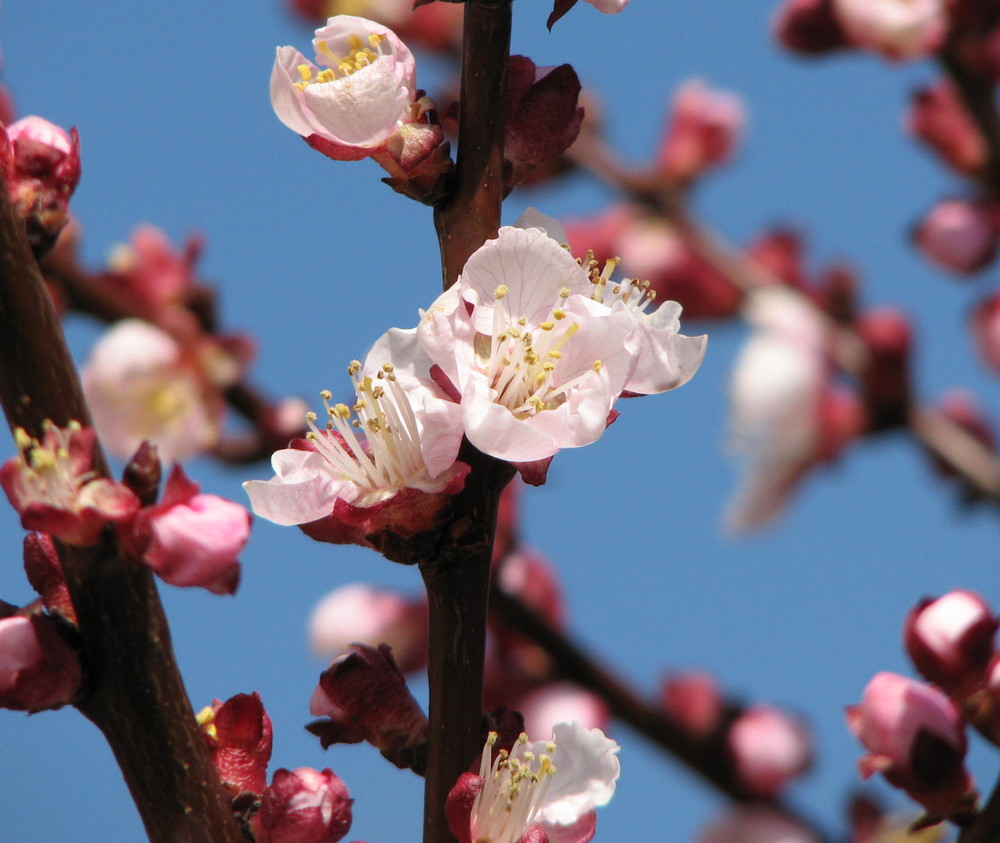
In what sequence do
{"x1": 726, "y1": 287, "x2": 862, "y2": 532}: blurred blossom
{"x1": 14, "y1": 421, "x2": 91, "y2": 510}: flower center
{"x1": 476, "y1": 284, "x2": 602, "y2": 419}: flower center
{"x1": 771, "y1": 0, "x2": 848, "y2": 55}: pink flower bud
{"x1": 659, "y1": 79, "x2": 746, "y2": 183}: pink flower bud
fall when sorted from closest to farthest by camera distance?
1. {"x1": 14, "y1": 421, "x2": 91, "y2": 510}: flower center
2. {"x1": 476, "y1": 284, "x2": 602, "y2": 419}: flower center
3. {"x1": 726, "y1": 287, "x2": 862, "y2": 532}: blurred blossom
4. {"x1": 771, "y1": 0, "x2": 848, "y2": 55}: pink flower bud
5. {"x1": 659, "y1": 79, "x2": 746, "y2": 183}: pink flower bud

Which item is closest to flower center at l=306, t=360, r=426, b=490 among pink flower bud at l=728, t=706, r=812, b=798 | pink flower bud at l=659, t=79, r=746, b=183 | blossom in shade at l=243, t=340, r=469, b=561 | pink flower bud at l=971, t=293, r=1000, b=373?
blossom in shade at l=243, t=340, r=469, b=561

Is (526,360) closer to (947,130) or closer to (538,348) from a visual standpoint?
(538,348)

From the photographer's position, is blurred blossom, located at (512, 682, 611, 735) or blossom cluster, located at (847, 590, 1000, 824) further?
blurred blossom, located at (512, 682, 611, 735)

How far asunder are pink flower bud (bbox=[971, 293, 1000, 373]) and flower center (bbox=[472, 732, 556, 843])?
60.6 inches

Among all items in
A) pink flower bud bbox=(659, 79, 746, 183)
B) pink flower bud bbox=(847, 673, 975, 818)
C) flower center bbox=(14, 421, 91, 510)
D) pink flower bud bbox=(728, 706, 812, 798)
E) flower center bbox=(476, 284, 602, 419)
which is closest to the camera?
flower center bbox=(14, 421, 91, 510)

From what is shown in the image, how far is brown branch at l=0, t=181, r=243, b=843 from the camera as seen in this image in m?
0.56

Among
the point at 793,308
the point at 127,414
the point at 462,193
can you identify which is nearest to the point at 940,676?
the point at 462,193

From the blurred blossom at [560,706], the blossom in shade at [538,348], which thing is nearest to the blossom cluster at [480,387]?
the blossom in shade at [538,348]

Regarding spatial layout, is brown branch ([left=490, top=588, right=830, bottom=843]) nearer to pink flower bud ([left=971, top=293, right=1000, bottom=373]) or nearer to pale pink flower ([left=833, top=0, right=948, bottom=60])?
pink flower bud ([left=971, top=293, right=1000, bottom=373])

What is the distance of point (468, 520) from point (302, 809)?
19cm

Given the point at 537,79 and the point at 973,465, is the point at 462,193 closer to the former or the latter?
the point at 537,79

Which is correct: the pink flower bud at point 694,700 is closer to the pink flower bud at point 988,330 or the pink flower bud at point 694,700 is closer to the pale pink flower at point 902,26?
the pink flower bud at point 988,330

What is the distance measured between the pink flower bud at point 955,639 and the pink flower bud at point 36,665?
1.82ft

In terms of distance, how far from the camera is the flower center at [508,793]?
2.14 feet
